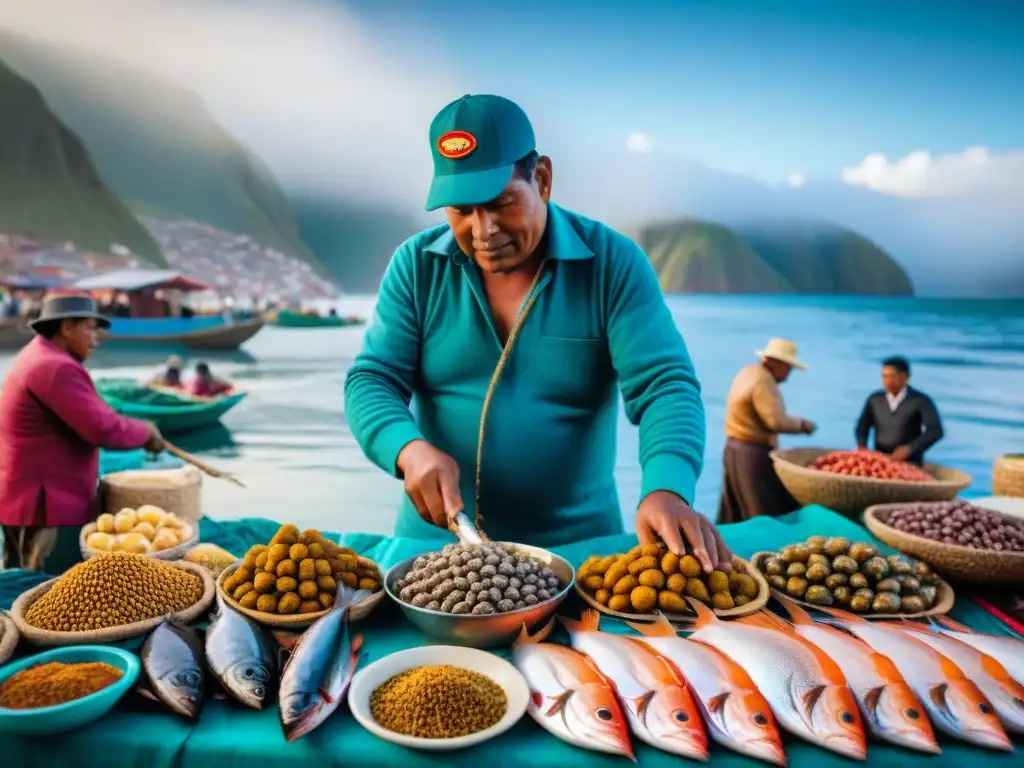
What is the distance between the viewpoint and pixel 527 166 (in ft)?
4.74

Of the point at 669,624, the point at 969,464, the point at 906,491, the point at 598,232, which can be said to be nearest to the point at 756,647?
the point at 669,624

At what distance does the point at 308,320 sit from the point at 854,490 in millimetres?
23857

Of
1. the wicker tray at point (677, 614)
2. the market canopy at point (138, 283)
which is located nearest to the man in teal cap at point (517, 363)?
the wicker tray at point (677, 614)

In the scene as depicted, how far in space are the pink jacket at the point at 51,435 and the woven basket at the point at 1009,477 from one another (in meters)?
3.80

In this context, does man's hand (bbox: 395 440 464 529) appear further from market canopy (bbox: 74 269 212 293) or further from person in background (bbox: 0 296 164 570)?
market canopy (bbox: 74 269 212 293)

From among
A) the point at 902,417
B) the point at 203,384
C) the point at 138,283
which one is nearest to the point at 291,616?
the point at 902,417

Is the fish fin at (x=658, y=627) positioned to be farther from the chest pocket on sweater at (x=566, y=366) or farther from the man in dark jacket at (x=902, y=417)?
the man in dark jacket at (x=902, y=417)

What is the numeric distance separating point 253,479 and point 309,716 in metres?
8.48

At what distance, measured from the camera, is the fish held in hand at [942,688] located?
0.94 m

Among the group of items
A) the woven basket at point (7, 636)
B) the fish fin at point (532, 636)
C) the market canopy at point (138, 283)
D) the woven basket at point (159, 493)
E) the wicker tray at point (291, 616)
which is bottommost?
the market canopy at point (138, 283)

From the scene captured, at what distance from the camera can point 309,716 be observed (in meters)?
0.94

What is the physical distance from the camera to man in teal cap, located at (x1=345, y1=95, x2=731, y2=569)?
1.40 meters

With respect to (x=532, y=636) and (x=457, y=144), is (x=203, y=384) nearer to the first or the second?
(x=457, y=144)

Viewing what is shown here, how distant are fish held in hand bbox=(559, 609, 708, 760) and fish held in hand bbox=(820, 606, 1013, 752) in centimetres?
34
